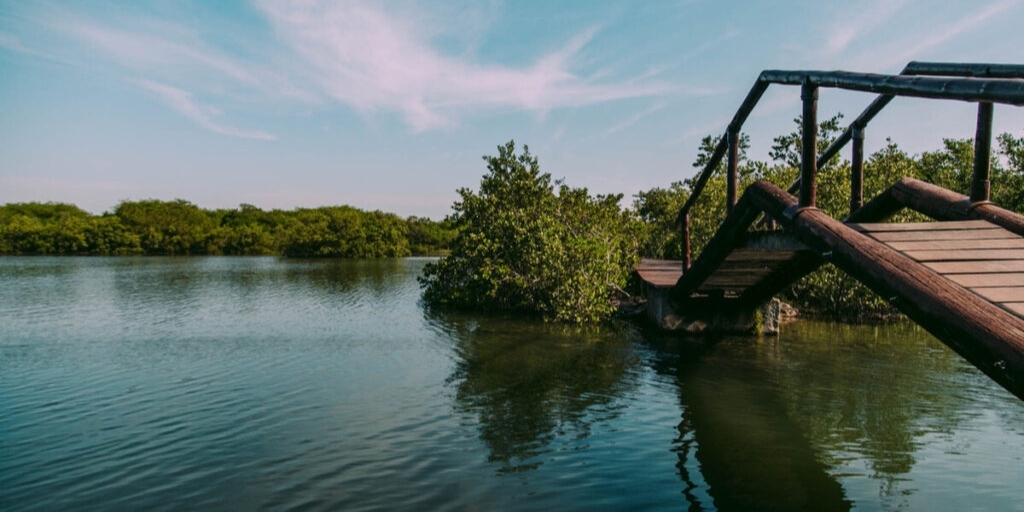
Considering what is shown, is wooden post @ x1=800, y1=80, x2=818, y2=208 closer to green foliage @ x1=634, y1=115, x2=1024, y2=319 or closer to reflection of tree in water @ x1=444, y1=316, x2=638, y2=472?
reflection of tree in water @ x1=444, y1=316, x2=638, y2=472

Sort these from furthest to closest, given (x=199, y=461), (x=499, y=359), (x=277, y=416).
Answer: (x=499, y=359) < (x=277, y=416) < (x=199, y=461)

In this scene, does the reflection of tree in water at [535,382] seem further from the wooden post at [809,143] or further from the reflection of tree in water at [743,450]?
the wooden post at [809,143]

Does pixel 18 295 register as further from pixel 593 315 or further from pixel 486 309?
pixel 593 315

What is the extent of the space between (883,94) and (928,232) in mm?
1716

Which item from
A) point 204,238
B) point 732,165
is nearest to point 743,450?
point 732,165

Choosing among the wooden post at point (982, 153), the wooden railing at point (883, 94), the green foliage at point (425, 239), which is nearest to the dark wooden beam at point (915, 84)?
the wooden railing at point (883, 94)

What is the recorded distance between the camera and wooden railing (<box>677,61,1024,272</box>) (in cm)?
429

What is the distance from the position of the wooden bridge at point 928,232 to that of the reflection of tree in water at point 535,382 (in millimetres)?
3898

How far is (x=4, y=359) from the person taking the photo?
13.7 meters

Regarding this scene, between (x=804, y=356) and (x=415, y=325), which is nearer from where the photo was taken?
(x=804, y=356)

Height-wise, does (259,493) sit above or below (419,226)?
below

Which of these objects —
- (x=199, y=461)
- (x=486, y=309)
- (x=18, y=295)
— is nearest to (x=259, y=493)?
(x=199, y=461)

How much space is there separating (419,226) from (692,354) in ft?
276

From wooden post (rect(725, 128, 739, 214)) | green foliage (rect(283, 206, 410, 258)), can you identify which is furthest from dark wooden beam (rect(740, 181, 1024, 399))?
green foliage (rect(283, 206, 410, 258))
